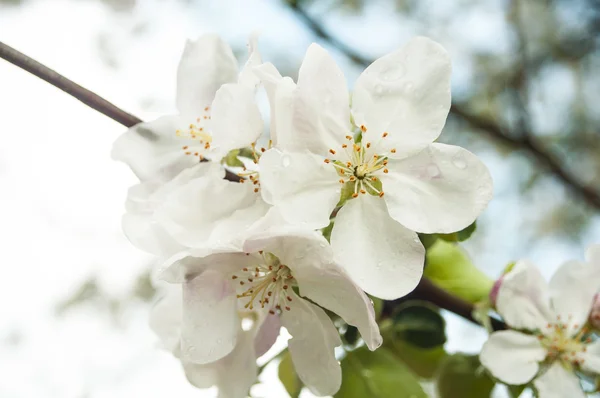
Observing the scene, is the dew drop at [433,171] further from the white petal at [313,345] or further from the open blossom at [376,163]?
the white petal at [313,345]

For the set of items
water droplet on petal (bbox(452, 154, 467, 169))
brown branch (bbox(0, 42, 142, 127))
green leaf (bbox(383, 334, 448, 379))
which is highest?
brown branch (bbox(0, 42, 142, 127))

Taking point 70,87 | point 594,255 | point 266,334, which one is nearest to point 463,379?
point 594,255

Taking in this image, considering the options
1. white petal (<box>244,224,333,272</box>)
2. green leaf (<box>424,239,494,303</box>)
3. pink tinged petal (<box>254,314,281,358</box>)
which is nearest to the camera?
white petal (<box>244,224,333,272</box>)

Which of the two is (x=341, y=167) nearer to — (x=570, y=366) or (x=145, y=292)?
(x=570, y=366)

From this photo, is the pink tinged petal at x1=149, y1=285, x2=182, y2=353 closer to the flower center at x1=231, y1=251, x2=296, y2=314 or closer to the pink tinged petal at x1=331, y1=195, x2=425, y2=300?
the flower center at x1=231, y1=251, x2=296, y2=314

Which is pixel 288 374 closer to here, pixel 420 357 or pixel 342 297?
pixel 420 357

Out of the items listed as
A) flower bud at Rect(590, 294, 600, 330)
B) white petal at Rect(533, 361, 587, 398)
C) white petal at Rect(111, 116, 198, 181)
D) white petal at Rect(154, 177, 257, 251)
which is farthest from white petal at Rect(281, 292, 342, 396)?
flower bud at Rect(590, 294, 600, 330)
